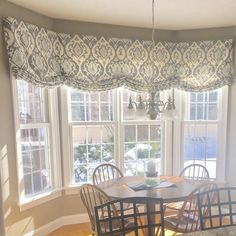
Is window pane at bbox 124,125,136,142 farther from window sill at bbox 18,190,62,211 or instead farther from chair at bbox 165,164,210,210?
window sill at bbox 18,190,62,211

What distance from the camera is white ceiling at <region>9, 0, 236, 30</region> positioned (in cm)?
248

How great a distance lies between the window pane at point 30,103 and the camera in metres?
2.78

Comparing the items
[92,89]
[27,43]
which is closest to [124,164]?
[92,89]

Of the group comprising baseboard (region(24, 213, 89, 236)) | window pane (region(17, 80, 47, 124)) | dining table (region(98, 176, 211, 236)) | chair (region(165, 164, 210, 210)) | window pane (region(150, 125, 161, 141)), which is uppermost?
window pane (region(17, 80, 47, 124))

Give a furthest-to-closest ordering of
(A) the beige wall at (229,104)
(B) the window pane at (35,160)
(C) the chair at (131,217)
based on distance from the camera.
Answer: (A) the beige wall at (229,104), (B) the window pane at (35,160), (C) the chair at (131,217)

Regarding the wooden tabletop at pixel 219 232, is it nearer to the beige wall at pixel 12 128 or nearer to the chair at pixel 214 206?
the chair at pixel 214 206

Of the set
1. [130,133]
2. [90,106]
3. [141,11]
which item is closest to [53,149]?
[90,106]

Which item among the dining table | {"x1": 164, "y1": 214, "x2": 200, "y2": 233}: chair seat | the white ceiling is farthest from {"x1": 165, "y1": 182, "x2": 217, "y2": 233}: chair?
the white ceiling

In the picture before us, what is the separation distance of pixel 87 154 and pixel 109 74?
1.17m

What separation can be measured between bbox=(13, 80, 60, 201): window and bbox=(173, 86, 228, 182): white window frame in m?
1.79

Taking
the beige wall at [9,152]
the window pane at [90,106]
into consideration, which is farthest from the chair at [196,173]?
the beige wall at [9,152]

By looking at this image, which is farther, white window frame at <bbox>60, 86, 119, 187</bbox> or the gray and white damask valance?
white window frame at <bbox>60, 86, 119, 187</bbox>

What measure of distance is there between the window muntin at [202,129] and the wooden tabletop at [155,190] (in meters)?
1.02

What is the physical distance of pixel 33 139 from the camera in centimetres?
295
